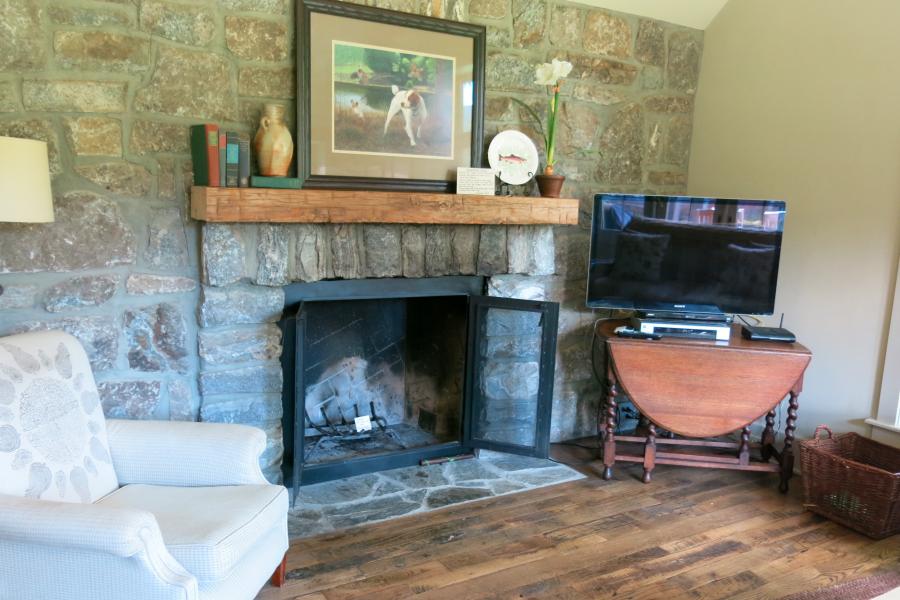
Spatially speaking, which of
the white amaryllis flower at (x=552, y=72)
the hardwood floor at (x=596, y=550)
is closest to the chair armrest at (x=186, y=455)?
the hardwood floor at (x=596, y=550)

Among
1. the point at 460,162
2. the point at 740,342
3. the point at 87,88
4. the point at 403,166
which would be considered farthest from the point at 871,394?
the point at 87,88

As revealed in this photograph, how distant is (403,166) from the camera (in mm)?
2775

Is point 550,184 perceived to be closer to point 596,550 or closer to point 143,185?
point 596,550

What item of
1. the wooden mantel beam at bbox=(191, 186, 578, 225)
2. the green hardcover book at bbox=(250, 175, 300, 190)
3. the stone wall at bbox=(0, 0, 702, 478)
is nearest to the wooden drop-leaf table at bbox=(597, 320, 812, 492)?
the wooden mantel beam at bbox=(191, 186, 578, 225)

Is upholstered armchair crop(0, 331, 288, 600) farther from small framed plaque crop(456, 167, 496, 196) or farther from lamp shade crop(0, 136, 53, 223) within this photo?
small framed plaque crop(456, 167, 496, 196)

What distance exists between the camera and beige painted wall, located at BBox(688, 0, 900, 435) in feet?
9.18

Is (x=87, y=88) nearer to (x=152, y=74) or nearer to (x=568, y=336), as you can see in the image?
(x=152, y=74)

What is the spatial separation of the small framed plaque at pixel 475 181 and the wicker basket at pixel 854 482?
1.66 meters

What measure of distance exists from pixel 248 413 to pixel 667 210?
6.54ft

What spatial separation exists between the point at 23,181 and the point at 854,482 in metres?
2.95

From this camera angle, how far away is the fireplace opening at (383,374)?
10.4 ft

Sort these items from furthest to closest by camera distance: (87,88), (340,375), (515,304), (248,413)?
(340,375) → (515,304) → (248,413) → (87,88)

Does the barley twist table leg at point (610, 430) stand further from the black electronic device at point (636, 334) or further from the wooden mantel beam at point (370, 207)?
the wooden mantel beam at point (370, 207)

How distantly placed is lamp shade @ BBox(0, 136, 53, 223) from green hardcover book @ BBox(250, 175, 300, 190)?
68 cm
